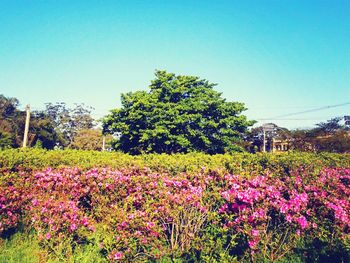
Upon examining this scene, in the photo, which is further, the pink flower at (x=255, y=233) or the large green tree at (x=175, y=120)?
the large green tree at (x=175, y=120)

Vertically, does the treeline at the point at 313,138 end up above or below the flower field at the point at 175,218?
above

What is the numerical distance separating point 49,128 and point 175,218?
4778 cm

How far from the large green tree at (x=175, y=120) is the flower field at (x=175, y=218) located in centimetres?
1260

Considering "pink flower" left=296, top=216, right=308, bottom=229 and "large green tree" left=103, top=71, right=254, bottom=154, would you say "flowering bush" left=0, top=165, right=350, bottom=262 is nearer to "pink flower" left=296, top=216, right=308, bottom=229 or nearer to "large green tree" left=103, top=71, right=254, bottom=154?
"pink flower" left=296, top=216, right=308, bottom=229

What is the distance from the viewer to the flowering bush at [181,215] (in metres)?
3.13

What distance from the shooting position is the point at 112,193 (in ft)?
11.8

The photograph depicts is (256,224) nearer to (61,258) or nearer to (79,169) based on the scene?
(61,258)

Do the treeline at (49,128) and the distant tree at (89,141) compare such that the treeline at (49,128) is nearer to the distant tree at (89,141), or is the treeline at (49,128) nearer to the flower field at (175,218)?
the distant tree at (89,141)

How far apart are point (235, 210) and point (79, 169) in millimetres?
2451

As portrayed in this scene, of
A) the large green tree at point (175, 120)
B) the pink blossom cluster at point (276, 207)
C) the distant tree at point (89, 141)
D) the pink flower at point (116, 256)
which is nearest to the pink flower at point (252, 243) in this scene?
the pink blossom cluster at point (276, 207)

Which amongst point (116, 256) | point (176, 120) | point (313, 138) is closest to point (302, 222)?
point (116, 256)

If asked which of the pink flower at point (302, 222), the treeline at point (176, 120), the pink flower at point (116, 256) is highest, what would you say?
the treeline at point (176, 120)

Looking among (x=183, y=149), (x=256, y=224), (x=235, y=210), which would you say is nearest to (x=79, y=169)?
(x=235, y=210)

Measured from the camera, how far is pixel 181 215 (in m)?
3.28
